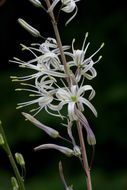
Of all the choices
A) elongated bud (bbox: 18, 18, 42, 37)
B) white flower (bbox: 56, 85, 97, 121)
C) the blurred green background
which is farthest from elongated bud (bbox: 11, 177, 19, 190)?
the blurred green background

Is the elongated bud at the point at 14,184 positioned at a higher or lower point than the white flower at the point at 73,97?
lower

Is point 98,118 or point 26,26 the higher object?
point 26,26

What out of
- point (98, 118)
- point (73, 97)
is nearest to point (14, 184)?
point (73, 97)

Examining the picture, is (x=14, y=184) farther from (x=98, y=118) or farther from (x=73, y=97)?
(x=98, y=118)

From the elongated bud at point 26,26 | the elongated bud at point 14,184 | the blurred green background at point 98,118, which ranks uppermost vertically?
the elongated bud at point 26,26

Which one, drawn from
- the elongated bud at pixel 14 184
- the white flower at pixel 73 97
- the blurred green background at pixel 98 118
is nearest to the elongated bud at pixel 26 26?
the white flower at pixel 73 97

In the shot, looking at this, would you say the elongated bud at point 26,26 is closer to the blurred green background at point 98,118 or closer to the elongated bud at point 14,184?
the elongated bud at point 14,184

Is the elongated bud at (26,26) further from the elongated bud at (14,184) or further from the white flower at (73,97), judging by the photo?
the elongated bud at (14,184)

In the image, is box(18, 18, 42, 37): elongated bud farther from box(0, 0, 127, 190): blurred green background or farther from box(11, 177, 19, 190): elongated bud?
box(0, 0, 127, 190): blurred green background

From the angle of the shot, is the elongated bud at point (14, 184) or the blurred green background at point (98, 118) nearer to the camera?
the elongated bud at point (14, 184)

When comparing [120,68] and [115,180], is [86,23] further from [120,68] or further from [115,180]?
[115,180]
